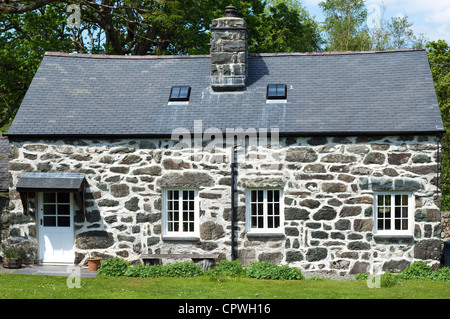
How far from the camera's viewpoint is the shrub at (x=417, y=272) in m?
13.2

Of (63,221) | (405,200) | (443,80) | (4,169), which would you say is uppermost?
(443,80)

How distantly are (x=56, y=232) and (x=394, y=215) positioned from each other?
843cm

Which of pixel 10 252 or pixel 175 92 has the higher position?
pixel 175 92

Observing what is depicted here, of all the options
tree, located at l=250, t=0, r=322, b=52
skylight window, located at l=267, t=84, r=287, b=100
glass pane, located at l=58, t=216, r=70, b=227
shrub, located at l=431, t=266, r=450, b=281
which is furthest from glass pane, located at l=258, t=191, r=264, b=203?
tree, located at l=250, t=0, r=322, b=52

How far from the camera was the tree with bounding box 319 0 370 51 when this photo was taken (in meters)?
35.4

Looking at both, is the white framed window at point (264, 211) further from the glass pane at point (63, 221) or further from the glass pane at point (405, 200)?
the glass pane at point (63, 221)

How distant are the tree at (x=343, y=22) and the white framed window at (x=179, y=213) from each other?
2297cm

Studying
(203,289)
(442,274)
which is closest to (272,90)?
(203,289)

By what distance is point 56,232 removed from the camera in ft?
47.9

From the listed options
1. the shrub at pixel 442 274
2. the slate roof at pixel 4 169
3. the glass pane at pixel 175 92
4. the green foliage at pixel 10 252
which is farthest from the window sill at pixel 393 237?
the slate roof at pixel 4 169

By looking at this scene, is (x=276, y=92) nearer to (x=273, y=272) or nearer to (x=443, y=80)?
(x=273, y=272)

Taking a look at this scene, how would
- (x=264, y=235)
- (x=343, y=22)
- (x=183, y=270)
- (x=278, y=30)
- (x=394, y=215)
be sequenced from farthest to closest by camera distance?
(x=343, y=22) < (x=278, y=30) < (x=264, y=235) < (x=394, y=215) < (x=183, y=270)

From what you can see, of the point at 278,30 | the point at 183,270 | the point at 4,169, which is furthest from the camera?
the point at 278,30

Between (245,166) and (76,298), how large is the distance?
550 cm
